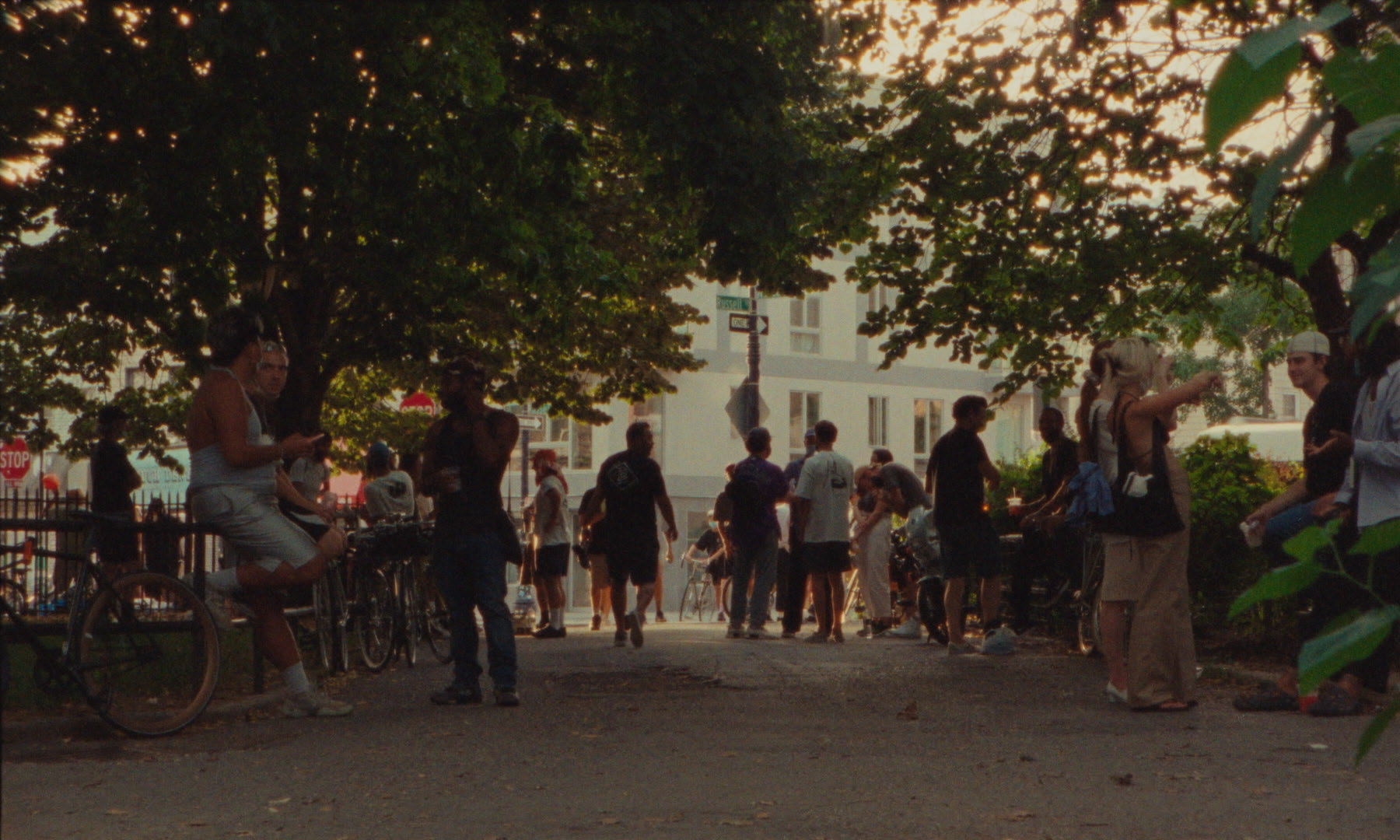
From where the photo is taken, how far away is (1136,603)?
919 cm

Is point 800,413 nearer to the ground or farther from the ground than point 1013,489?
farther from the ground

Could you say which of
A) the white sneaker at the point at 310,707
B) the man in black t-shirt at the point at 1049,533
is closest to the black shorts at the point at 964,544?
the man in black t-shirt at the point at 1049,533

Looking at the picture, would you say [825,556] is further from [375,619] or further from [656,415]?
[656,415]

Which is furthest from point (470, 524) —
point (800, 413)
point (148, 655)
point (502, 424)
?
point (800, 413)

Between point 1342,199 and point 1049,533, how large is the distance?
1231cm

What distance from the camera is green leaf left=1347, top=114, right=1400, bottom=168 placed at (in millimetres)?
1326

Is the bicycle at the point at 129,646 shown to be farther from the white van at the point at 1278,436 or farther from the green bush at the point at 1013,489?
the white van at the point at 1278,436

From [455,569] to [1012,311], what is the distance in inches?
336

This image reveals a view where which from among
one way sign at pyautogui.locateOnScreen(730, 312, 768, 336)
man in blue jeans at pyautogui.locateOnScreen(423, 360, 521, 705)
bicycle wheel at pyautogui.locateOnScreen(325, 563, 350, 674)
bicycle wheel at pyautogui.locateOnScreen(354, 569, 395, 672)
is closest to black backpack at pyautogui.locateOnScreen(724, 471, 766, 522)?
bicycle wheel at pyautogui.locateOnScreen(354, 569, 395, 672)

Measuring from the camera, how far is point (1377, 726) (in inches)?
54.9

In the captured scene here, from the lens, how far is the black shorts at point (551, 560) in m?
18.1

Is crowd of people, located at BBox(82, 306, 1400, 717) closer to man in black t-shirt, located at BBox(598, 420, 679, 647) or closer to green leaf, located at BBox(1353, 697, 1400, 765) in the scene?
man in black t-shirt, located at BBox(598, 420, 679, 647)

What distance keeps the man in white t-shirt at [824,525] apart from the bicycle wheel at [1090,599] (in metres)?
3.30

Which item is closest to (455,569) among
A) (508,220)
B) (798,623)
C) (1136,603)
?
(1136,603)
